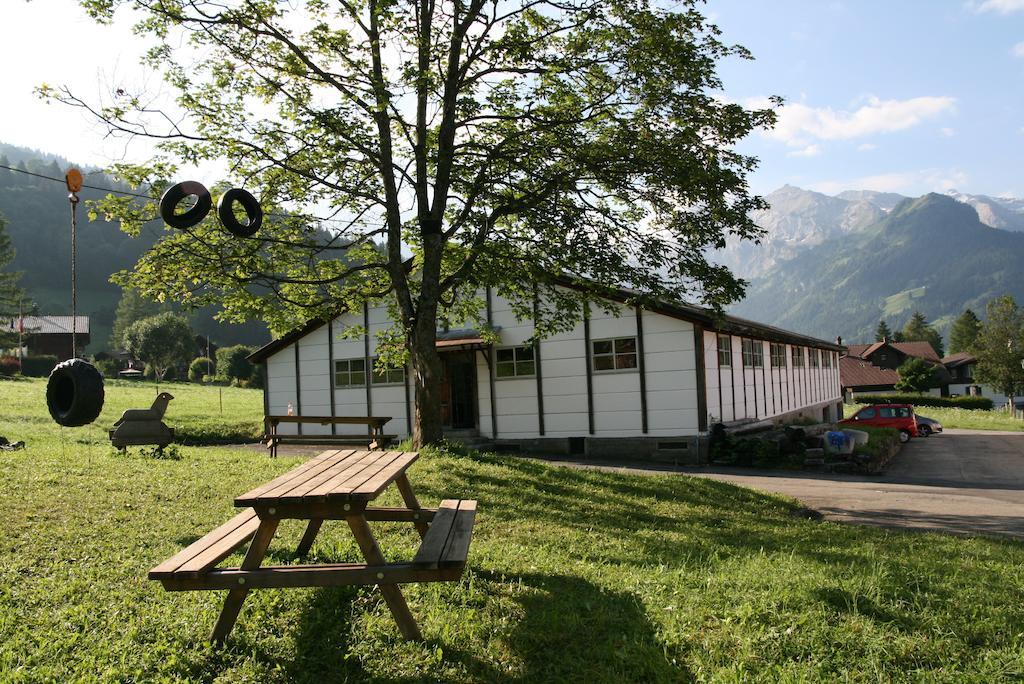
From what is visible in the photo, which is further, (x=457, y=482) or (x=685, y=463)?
(x=685, y=463)

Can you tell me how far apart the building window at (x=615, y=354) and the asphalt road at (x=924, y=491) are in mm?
3401

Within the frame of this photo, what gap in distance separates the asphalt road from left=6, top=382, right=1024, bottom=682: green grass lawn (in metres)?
2.51

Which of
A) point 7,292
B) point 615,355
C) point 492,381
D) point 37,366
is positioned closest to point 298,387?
point 492,381

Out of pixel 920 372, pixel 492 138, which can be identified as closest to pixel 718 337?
pixel 492 138

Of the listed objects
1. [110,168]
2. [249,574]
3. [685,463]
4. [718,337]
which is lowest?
[685,463]

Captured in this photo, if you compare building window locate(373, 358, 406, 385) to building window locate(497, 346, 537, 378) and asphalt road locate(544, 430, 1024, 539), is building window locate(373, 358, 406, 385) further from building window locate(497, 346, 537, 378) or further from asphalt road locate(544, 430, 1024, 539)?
asphalt road locate(544, 430, 1024, 539)

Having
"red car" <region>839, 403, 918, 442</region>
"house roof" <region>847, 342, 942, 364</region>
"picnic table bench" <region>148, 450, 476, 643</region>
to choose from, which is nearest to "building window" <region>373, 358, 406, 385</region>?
"picnic table bench" <region>148, 450, 476, 643</region>

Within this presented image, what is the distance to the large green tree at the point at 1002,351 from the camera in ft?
192

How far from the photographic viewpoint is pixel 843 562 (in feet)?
20.3

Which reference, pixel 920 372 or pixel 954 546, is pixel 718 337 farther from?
pixel 920 372

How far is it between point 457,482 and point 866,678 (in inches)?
263

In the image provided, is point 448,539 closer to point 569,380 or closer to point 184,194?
point 184,194

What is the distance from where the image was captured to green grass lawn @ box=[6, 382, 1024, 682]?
3908 millimetres

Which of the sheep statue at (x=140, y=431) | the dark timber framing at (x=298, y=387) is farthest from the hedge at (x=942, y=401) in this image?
the sheep statue at (x=140, y=431)
